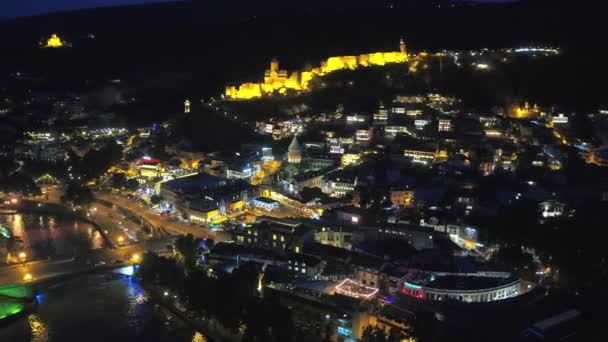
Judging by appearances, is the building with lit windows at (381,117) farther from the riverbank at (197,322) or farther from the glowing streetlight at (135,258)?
the riverbank at (197,322)

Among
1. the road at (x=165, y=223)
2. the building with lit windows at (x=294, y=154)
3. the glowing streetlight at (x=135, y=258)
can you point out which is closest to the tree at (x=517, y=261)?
the road at (x=165, y=223)

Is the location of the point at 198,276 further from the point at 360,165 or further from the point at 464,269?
the point at 360,165

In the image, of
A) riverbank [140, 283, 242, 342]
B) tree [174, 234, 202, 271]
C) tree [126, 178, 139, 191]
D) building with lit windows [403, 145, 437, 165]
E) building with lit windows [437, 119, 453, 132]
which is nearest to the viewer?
riverbank [140, 283, 242, 342]

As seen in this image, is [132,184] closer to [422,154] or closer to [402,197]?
[402,197]

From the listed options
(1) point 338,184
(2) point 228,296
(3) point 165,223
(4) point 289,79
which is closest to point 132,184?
(3) point 165,223

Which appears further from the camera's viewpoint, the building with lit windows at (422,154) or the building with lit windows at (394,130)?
the building with lit windows at (394,130)

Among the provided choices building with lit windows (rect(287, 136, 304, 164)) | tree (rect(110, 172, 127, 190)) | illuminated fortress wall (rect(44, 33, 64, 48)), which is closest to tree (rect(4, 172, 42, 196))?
tree (rect(110, 172, 127, 190))

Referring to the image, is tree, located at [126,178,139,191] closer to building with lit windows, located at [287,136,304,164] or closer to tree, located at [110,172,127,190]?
tree, located at [110,172,127,190]
